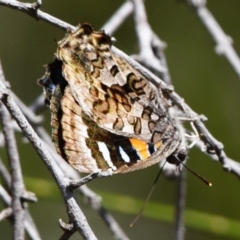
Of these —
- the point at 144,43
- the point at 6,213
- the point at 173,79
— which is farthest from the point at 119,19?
the point at 173,79

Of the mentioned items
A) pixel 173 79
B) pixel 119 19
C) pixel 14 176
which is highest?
pixel 173 79

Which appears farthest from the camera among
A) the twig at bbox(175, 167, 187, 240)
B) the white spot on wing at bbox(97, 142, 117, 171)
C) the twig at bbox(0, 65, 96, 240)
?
the twig at bbox(175, 167, 187, 240)

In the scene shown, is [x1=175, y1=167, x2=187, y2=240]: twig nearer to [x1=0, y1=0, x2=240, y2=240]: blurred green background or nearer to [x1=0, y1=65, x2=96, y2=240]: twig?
[x1=0, y1=65, x2=96, y2=240]: twig

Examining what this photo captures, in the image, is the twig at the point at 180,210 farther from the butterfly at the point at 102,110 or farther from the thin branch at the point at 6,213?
the thin branch at the point at 6,213

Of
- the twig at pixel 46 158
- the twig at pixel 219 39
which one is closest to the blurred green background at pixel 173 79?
the twig at pixel 219 39

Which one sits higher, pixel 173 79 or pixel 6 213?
pixel 173 79

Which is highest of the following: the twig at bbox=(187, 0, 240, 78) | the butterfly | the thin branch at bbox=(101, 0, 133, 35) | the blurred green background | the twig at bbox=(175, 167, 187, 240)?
the blurred green background

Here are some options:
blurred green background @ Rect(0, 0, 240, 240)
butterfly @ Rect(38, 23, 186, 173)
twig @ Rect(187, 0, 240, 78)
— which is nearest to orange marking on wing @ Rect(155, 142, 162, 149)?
butterfly @ Rect(38, 23, 186, 173)

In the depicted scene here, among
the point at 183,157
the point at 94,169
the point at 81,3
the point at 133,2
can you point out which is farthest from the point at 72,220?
the point at 81,3

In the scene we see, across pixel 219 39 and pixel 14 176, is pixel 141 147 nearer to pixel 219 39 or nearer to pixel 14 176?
pixel 14 176
